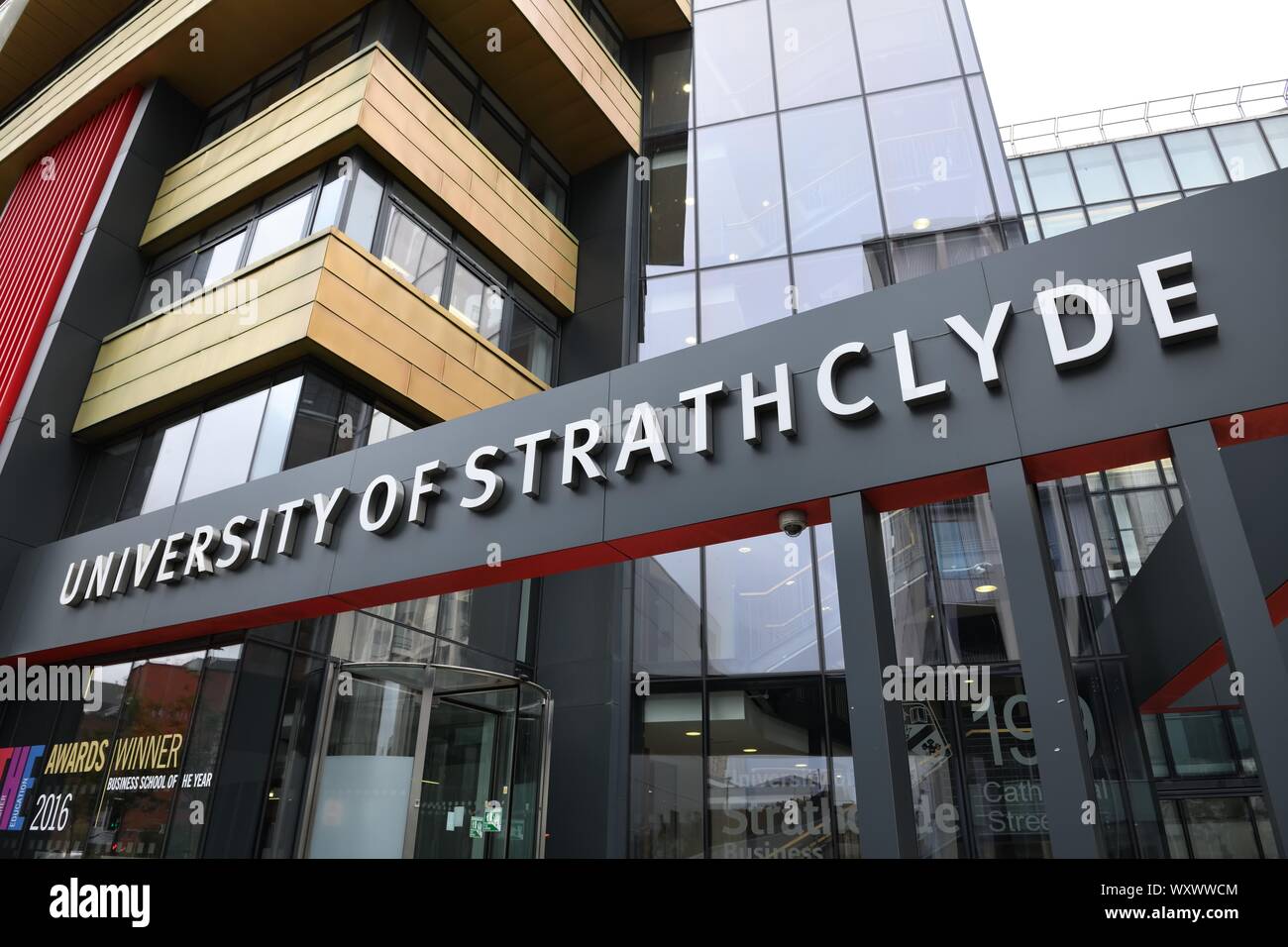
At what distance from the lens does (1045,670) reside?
4.70 metres

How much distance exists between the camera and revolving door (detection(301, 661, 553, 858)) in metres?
9.59

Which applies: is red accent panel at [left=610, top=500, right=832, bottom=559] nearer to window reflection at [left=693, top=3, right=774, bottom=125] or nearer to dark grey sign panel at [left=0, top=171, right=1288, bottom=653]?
dark grey sign panel at [left=0, top=171, right=1288, bottom=653]

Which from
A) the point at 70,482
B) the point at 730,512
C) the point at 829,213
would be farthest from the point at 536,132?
the point at 730,512

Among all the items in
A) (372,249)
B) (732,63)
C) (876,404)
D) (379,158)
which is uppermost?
(732,63)

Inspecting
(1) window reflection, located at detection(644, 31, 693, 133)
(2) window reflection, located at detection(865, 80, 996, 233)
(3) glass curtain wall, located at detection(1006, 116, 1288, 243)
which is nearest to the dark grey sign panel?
(2) window reflection, located at detection(865, 80, 996, 233)

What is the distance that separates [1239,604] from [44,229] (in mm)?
18705

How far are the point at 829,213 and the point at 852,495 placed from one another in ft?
35.1

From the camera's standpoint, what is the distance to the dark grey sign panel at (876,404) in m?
5.00

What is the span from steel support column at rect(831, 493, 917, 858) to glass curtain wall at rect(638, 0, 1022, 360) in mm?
9051

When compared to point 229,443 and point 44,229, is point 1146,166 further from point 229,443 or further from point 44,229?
point 44,229

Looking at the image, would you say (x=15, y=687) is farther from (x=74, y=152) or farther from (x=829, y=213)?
(x=829, y=213)

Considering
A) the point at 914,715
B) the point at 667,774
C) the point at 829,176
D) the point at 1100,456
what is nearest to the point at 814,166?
the point at 829,176

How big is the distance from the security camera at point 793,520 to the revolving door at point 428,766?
6.30 meters
